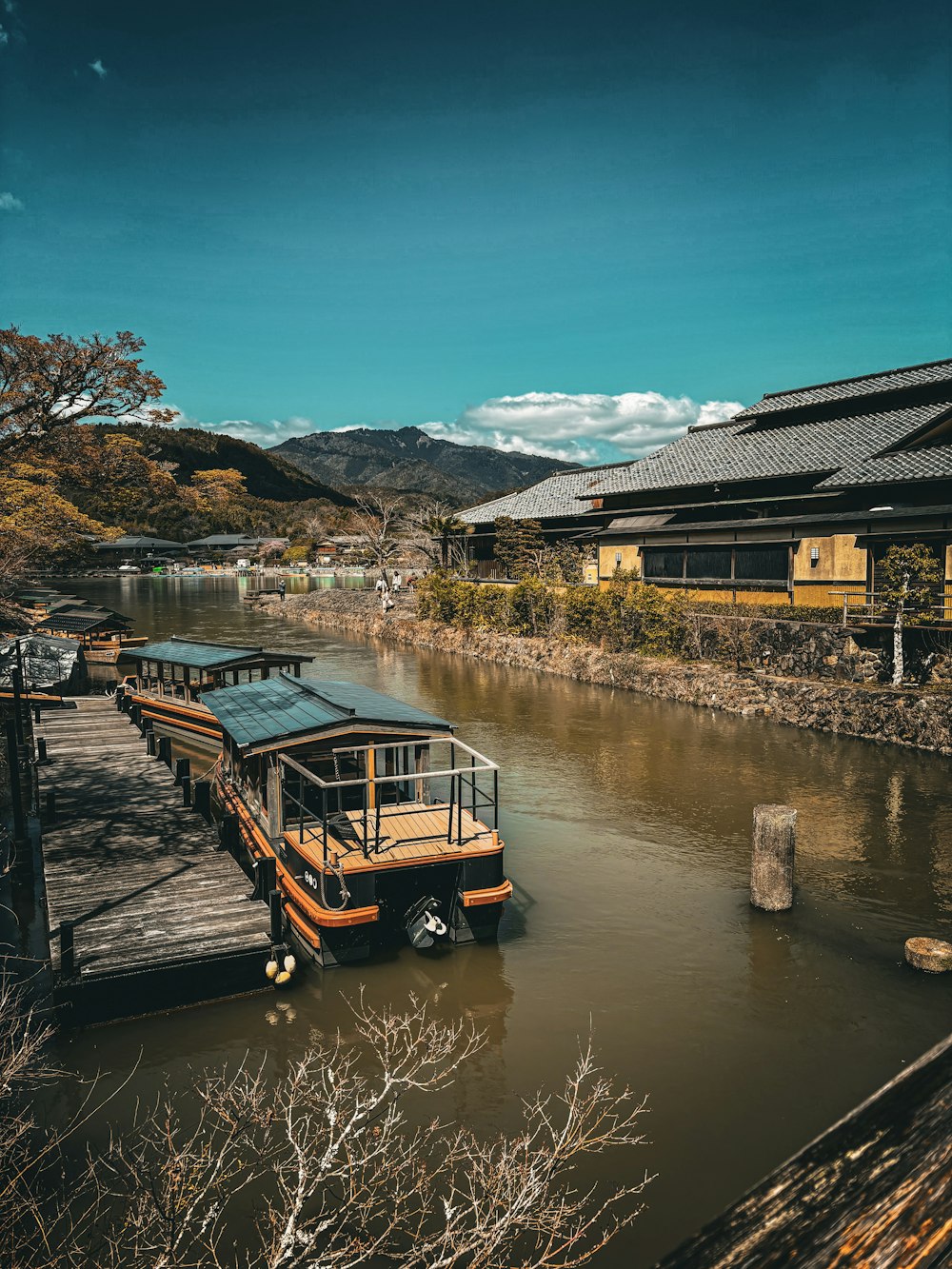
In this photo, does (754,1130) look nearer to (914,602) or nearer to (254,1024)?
(254,1024)

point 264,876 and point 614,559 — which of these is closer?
point 264,876

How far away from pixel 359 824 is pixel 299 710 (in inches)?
109

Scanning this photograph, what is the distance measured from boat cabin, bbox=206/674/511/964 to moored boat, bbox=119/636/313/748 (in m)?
7.04

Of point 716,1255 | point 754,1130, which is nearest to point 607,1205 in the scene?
point 754,1130

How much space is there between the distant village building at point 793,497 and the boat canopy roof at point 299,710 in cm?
1794

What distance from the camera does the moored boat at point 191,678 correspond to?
21.9 m

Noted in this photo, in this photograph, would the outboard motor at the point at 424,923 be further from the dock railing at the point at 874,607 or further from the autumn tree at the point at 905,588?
the autumn tree at the point at 905,588

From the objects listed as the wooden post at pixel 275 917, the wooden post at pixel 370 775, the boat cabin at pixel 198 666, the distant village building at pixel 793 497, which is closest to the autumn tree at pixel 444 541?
the distant village building at pixel 793 497

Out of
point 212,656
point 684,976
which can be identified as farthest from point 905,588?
point 212,656

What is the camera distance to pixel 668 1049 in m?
9.21

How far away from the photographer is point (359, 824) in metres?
11.8

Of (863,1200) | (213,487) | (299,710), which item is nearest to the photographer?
(863,1200)

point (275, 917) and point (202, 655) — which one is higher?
point (202, 655)

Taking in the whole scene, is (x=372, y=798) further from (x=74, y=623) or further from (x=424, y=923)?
(x=74, y=623)
